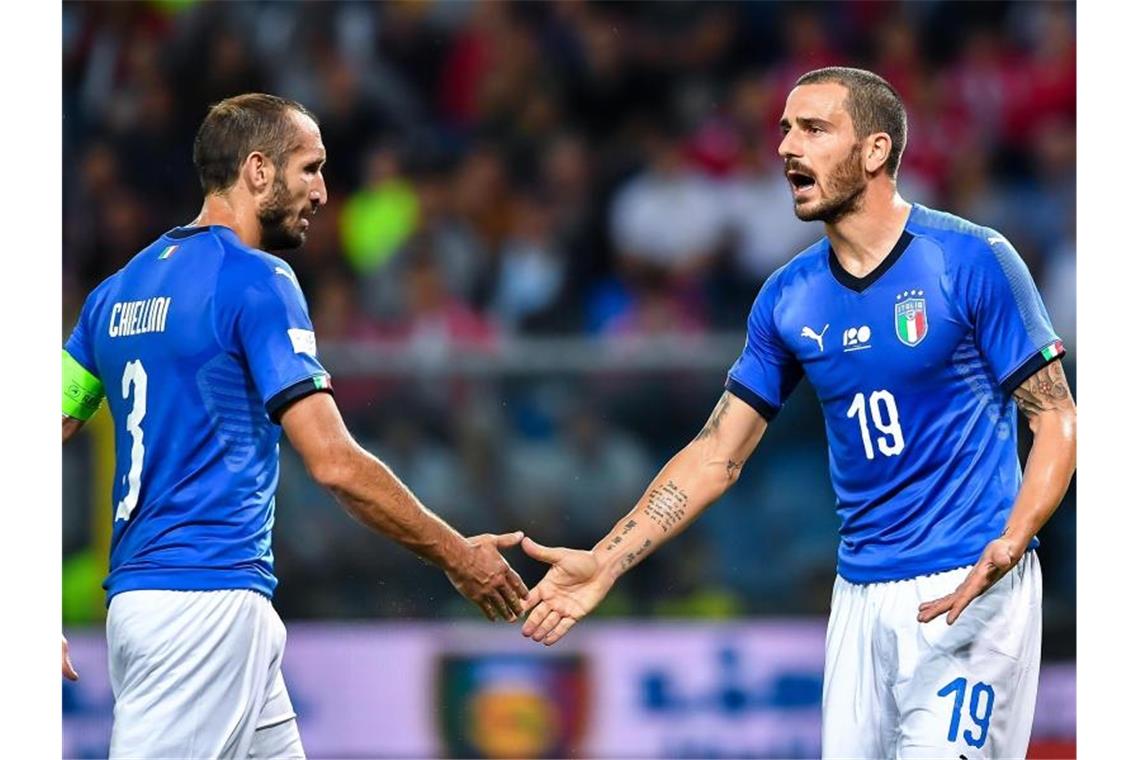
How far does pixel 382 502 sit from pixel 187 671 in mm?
736

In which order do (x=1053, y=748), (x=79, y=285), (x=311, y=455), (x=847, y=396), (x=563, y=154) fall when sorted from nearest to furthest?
(x=311, y=455)
(x=847, y=396)
(x=1053, y=748)
(x=79, y=285)
(x=563, y=154)

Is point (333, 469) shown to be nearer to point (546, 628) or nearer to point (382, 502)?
point (382, 502)

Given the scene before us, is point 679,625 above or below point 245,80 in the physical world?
below

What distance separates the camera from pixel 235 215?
5332 mm

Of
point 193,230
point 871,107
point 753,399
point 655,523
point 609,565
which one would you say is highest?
point 871,107

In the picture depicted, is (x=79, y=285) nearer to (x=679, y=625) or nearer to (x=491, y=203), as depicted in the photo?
(x=491, y=203)

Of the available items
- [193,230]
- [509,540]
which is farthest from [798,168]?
[193,230]

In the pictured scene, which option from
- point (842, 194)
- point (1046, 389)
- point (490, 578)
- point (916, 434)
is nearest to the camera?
point (1046, 389)

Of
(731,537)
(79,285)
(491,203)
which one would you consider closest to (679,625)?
(731,537)

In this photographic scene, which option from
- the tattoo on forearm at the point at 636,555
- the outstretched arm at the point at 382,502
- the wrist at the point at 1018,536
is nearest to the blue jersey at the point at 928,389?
the wrist at the point at 1018,536

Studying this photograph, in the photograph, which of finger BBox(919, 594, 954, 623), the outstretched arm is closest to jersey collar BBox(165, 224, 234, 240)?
the outstretched arm

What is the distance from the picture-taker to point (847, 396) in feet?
17.5

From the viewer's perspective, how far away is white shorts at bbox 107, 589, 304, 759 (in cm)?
488

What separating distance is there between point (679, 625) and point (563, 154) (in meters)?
3.45
